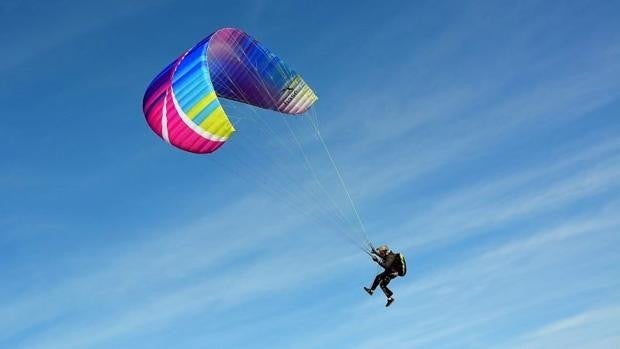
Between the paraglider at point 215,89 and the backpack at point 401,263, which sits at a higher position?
the paraglider at point 215,89

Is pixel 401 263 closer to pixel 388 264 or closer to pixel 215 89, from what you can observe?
pixel 388 264

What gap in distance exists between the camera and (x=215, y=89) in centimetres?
3728

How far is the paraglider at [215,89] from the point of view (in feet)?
113

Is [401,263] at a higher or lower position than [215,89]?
lower

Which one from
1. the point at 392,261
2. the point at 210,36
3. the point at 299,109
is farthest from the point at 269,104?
the point at 392,261

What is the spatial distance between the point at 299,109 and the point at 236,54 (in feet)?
12.3

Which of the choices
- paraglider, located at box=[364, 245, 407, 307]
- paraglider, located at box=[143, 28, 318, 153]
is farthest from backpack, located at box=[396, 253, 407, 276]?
paraglider, located at box=[143, 28, 318, 153]

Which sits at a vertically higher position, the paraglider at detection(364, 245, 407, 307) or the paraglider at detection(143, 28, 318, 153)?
the paraglider at detection(143, 28, 318, 153)

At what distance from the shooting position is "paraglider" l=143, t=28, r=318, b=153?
3444 cm

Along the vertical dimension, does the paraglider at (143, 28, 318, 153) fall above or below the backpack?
above

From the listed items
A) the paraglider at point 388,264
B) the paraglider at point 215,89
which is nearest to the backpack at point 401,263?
the paraglider at point 388,264

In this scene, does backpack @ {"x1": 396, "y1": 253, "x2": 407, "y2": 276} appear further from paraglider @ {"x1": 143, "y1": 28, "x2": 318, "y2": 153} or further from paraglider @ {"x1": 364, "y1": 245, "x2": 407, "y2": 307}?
paraglider @ {"x1": 143, "y1": 28, "x2": 318, "y2": 153}

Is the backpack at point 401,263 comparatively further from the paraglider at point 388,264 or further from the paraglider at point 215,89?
the paraglider at point 215,89

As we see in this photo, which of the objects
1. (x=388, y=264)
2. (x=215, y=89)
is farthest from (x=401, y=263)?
(x=215, y=89)
